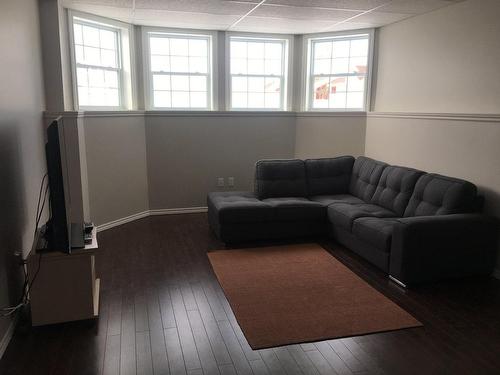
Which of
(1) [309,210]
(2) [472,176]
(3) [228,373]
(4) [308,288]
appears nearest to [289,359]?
(3) [228,373]

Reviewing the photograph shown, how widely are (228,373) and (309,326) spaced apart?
71cm

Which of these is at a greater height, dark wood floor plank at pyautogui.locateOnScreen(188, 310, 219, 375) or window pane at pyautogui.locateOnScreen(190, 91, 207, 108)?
window pane at pyautogui.locateOnScreen(190, 91, 207, 108)

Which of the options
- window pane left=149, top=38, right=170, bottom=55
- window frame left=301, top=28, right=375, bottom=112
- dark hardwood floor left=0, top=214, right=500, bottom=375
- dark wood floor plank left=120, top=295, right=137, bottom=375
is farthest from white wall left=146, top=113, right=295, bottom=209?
dark wood floor plank left=120, top=295, right=137, bottom=375

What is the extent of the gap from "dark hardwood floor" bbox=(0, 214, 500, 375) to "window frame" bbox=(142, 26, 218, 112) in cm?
273

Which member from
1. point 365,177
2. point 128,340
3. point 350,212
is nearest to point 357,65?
point 365,177

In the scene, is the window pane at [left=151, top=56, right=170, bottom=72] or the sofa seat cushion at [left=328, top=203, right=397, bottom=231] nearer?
the sofa seat cushion at [left=328, top=203, right=397, bottom=231]

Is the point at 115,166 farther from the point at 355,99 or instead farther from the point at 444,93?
the point at 444,93

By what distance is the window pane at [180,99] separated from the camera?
5.76 metres

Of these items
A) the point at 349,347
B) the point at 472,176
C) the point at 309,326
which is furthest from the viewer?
the point at 472,176

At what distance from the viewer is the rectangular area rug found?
2.74 m

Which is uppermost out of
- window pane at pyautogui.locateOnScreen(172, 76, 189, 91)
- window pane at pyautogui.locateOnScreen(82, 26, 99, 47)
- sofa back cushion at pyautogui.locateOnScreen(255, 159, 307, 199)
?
window pane at pyautogui.locateOnScreen(82, 26, 99, 47)

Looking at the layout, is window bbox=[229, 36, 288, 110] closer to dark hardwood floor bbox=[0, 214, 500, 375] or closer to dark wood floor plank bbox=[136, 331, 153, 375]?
dark hardwood floor bbox=[0, 214, 500, 375]

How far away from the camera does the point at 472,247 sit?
3479mm

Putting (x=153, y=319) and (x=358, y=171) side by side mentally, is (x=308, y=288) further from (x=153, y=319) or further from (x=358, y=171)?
(x=358, y=171)
